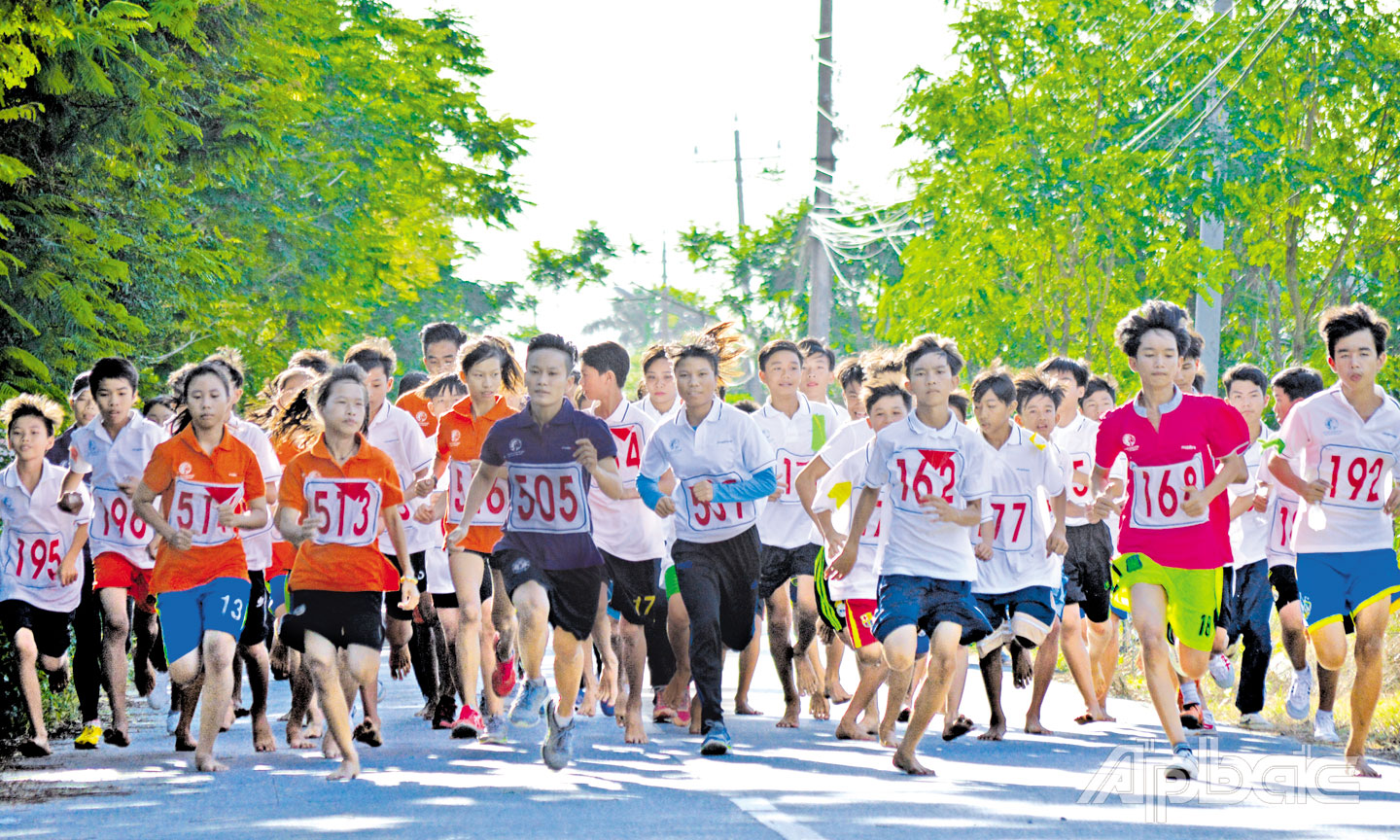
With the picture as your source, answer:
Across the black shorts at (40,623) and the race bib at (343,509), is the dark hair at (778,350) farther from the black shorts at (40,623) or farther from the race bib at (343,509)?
the black shorts at (40,623)

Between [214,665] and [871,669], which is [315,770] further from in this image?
[871,669]

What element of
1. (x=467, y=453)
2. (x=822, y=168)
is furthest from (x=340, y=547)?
(x=822, y=168)

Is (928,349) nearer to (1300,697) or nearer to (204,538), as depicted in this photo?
(1300,697)

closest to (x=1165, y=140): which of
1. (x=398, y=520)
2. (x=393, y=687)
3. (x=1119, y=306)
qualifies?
(x=1119, y=306)

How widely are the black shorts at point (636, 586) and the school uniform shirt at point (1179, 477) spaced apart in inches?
110

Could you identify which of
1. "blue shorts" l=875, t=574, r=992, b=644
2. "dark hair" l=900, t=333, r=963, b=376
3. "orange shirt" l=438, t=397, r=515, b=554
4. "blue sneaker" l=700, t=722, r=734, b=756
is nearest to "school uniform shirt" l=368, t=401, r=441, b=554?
"orange shirt" l=438, t=397, r=515, b=554

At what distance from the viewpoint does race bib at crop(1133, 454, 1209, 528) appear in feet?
28.8

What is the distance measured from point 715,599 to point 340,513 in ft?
6.64

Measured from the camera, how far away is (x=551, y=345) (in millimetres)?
9438

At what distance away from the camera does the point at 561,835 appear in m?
7.08

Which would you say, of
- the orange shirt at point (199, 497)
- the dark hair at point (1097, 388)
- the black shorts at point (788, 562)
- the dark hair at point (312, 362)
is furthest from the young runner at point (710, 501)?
the dark hair at point (1097, 388)

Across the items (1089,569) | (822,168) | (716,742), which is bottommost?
(716,742)

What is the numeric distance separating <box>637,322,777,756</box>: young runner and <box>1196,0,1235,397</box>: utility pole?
7.72 meters

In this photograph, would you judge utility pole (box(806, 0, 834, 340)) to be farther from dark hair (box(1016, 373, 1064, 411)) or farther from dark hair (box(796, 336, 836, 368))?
dark hair (box(1016, 373, 1064, 411))
